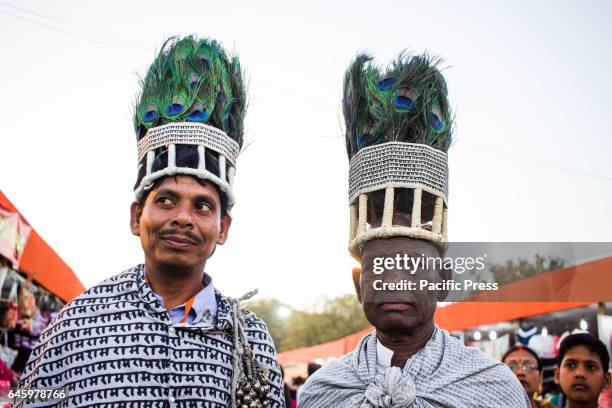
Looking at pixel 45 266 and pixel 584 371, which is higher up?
pixel 45 266

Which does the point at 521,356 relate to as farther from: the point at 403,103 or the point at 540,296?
the point at 403,103

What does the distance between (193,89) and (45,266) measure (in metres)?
4.67

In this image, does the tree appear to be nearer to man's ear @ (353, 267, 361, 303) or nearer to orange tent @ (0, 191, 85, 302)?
orange tent @ (0, 191, 85, 302)

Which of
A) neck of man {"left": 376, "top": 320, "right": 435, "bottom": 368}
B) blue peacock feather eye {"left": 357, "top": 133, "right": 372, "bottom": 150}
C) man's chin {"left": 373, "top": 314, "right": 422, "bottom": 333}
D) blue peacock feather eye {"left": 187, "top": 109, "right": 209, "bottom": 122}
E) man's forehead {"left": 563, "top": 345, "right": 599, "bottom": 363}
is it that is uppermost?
blue peacock feather eye {"left": 357, "top": 133, "right": 372, "bottom": 150}

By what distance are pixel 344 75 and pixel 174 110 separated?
1048mm

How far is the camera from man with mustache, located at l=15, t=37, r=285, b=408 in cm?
281

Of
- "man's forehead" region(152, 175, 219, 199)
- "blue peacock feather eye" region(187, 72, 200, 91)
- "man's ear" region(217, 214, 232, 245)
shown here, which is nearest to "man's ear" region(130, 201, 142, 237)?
"man's forehead" region(152, 175, 219, 199)

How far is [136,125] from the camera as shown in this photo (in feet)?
11.5

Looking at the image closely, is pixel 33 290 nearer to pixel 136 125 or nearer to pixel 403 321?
pixel 136 125

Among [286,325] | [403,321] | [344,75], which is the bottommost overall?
[403,321]

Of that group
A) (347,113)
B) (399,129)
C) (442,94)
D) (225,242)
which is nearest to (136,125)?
(225,242)

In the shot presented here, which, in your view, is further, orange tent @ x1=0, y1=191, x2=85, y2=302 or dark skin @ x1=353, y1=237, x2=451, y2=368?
orange tent @ x1=0, y1=191, x2=85, y2=302

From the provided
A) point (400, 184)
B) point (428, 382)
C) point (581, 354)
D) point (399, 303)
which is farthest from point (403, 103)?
point (581, 354)

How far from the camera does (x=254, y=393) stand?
9.55ft
